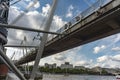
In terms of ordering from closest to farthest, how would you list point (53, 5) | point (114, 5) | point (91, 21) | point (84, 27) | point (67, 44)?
point (114, 5) → point (53, 5) → point (91, 21) → point (84, 27) → point (67, 44)

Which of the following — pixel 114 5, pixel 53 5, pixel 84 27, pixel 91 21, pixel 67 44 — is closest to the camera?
pixel 114 5

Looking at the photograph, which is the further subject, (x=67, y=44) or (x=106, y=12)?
(x=67, y=44)

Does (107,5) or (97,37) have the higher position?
(107,5)

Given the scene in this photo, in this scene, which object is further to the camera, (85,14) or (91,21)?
(85,14)

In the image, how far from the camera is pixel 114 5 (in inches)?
810

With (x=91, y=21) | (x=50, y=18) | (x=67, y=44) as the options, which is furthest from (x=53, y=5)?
(x=67, y=44)

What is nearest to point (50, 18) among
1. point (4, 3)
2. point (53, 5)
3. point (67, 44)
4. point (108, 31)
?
point (53, 5)

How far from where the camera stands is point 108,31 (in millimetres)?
25375

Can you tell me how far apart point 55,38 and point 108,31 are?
37.9ft

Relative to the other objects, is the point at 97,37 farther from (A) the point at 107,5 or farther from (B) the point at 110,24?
(A) the point at 107,5

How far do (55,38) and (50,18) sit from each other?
1392 centimetres

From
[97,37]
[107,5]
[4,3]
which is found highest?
[4,3]

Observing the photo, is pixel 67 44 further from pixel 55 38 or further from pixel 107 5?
pixel 107 5

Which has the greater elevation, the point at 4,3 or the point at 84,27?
the point at 4,3
